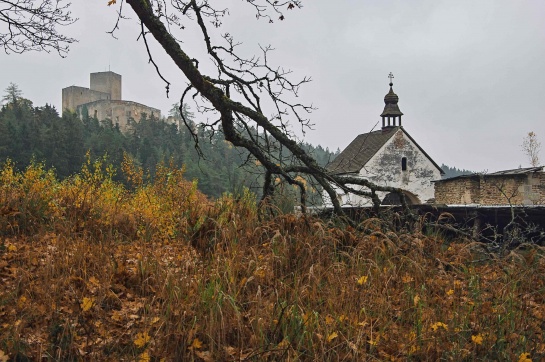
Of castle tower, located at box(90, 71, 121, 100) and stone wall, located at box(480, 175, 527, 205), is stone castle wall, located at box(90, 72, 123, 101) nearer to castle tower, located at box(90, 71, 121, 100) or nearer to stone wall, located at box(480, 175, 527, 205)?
castle tower, located at box(90, 71, 121, 100)

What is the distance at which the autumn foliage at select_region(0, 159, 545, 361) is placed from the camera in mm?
3127

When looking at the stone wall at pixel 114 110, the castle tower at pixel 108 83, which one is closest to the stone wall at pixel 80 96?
the castle tower at pixel 108 83

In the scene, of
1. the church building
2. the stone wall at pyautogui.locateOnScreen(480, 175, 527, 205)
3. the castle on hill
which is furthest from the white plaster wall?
the castle on hill

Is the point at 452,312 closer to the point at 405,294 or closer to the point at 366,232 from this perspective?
the point at 405,294

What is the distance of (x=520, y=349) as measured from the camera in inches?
134

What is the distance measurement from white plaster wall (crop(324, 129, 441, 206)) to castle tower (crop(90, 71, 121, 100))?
55222 millimetres

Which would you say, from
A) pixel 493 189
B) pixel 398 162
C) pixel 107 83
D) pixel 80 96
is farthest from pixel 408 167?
pixel 80 96

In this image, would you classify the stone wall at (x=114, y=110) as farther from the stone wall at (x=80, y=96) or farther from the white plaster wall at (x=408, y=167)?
the white plaster wall at (x=408, y=167)

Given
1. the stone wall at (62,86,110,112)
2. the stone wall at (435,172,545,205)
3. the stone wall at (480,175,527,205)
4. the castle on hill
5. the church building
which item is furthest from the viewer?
the stone wall at (62,86,110,112)

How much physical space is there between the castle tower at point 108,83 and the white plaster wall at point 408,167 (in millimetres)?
55222

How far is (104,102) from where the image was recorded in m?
71.8

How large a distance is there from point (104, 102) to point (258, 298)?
74.1 metres

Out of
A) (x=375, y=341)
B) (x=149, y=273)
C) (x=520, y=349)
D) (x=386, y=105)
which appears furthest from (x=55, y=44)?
(x=386, y=105)

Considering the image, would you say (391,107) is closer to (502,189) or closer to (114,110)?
(502,189)
